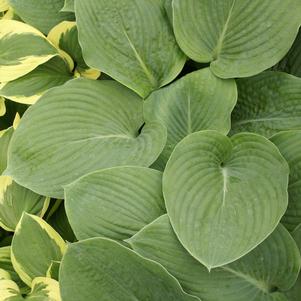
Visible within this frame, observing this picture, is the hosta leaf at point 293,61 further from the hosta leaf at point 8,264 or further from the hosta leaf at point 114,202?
the hosta leaf at point 8,264

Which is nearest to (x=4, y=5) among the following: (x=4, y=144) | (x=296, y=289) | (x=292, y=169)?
(x=4, y=144)

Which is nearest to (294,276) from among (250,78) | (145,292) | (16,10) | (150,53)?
(145,292)

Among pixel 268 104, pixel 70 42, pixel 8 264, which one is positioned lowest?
pixel 8 264

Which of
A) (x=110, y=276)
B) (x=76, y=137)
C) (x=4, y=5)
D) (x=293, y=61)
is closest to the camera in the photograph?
(x=110, y=276)

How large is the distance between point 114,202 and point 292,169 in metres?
0.33

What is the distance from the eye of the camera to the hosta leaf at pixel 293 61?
115 centimetres

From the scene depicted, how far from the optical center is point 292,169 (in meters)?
0.98

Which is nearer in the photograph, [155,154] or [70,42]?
[155,154]

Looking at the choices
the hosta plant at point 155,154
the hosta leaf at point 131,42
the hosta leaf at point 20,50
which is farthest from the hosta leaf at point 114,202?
the hosta leaf at point 20,50

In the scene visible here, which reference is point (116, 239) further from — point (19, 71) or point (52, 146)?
point (19, 71)

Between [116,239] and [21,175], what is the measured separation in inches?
8.8

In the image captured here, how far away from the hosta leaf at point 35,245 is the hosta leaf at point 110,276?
14cm

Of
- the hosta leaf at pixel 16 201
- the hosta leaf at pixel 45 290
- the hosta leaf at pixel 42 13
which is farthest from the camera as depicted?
the hosta leaf at pixel 42 13

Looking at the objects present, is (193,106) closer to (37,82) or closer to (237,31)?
(237,31)
